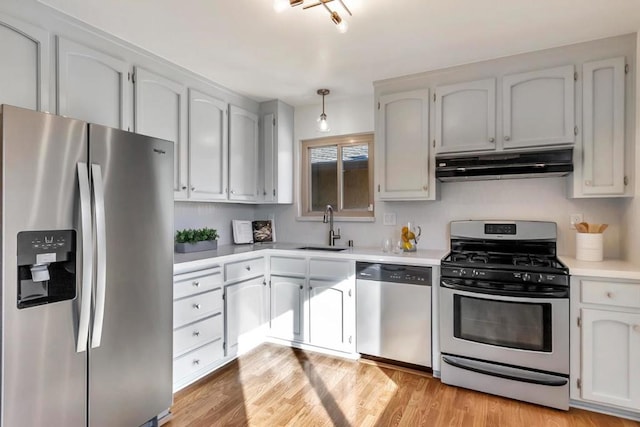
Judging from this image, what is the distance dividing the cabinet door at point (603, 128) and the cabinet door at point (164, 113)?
9.38ft

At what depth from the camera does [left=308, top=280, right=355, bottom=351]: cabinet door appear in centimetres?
284

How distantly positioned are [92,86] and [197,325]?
1.67 m

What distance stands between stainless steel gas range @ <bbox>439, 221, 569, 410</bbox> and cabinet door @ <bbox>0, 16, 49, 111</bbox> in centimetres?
264

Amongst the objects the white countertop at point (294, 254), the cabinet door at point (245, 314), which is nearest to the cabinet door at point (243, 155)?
the white countertop at point (294, 254)

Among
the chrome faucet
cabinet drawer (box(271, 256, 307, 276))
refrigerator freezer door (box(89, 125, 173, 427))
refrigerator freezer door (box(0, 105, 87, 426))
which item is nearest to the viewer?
refrigerator freezer door (box(0, 105, 87, 426))

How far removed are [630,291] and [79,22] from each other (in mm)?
3558

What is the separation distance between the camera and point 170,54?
8.25ft

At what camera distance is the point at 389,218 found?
3.31 m

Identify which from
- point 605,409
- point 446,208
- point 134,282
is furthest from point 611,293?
point 134,282

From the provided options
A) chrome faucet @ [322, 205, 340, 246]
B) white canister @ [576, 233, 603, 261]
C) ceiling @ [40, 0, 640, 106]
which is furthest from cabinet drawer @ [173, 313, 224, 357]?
white canister @ [576, 233, 603, 261]

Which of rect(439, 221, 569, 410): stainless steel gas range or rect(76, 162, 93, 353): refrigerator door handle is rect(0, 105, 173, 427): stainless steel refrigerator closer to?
rect(76, 162, 93, 353): refrigerator door handle

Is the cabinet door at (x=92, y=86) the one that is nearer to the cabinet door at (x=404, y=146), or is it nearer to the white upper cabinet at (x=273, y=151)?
the white upper cabinet at (x=273, y=151)

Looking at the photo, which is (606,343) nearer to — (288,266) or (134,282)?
(288,266)

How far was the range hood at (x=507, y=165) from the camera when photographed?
2.36 m
